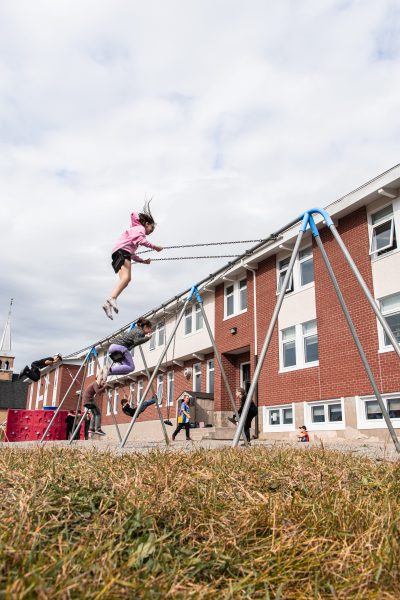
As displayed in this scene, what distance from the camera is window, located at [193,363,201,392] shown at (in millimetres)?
26981

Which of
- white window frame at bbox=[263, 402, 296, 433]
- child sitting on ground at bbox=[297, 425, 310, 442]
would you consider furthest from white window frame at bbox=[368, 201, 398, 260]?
white window frame at bbox=[263, 402, 296, 433]

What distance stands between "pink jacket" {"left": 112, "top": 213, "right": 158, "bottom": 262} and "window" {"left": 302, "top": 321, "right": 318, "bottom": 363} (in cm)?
1187

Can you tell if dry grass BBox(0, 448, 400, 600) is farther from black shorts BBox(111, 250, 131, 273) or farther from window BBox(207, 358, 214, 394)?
window BBox(207, 358, 214, 394)

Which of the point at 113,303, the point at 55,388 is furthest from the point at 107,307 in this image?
the point at 55,388

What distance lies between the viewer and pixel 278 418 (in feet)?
64.7

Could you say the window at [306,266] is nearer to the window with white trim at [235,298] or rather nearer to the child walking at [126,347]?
the window with white trim at [235,298]

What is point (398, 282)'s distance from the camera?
609 inches

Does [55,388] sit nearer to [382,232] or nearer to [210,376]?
[210,376]

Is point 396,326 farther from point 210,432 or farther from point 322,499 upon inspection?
point 322,499

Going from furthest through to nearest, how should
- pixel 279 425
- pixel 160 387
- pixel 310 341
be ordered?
pixel 160 387 → pixel 279 425 → pixel 310 341

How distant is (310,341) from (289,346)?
1.29m

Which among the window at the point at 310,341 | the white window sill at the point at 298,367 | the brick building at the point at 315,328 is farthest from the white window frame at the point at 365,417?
the window at the point at 310,341

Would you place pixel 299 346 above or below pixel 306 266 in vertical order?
below

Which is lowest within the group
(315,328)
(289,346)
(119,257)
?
(119,257)
